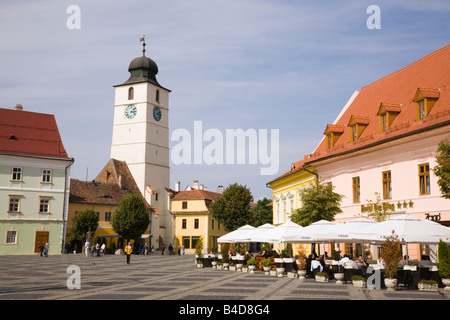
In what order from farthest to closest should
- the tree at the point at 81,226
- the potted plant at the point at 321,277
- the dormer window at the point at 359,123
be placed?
the tree at the point at 81,226 → the dormer window at the point at 359,123 → the potted plant at the point at 321,277

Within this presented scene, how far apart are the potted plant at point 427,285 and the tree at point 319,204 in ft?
38.0

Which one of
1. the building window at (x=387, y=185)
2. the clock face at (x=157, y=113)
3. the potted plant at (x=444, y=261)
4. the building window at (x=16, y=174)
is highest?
the clock face at (x=157, y=113)

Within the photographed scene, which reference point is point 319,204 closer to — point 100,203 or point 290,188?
point 290,188

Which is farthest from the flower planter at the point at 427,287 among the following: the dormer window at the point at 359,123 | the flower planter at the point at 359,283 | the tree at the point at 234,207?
the tree at the point at 234,207

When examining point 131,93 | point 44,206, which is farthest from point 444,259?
point 131,93

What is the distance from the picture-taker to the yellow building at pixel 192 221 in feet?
247

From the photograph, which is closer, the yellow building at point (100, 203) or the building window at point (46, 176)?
the building window at point (46, 176)

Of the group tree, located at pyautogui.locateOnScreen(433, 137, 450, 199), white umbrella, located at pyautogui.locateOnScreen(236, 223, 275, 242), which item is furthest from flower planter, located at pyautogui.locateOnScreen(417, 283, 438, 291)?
white umbrella, located at pyautogui.locateOnScreen(236, 223, 275, 242)

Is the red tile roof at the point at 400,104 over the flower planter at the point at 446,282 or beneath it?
over

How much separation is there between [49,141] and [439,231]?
144ft

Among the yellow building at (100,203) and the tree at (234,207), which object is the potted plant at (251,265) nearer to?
the tree at (234,207)

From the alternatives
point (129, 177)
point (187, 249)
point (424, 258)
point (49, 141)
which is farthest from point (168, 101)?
point (424, 258)

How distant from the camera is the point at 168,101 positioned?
82938mm

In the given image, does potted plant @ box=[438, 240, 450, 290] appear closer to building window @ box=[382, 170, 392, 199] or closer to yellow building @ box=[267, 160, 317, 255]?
building window @ box=[382, 170, 392, 199]
